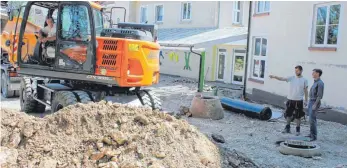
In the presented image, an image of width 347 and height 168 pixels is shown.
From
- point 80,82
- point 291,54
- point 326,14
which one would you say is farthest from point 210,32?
point 80,82

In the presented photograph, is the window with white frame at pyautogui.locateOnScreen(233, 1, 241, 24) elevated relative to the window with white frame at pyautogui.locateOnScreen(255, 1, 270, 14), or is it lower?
elevated

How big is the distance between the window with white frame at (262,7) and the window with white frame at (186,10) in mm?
9205

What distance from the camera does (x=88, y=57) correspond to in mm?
7613

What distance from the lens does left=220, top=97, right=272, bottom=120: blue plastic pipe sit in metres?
10.4

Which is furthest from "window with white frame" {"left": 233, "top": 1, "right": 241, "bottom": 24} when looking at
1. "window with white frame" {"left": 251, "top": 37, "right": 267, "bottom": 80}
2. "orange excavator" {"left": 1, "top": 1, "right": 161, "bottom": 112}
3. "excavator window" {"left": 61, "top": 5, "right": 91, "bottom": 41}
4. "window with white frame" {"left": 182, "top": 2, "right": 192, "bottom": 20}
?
"excavator window" {"left": 61, "top": 5, "right": 91, "bottom": 41}

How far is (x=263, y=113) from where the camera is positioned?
10.4m

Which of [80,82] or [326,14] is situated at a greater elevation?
[326,14]

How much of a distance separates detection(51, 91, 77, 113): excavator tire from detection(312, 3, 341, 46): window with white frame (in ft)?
24.9

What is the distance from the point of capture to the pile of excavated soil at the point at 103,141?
4.93 m

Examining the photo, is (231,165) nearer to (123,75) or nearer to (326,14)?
(123,75)

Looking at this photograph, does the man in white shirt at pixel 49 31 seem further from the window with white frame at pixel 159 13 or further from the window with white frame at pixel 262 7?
the window with white frame at pixel 159 13

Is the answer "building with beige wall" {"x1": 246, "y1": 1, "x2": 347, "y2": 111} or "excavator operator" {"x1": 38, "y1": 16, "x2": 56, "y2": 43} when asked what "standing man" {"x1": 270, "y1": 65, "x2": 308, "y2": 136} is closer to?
"building with beige wall" {"x1": 246, "y1": 1, "x2": 347, "y2": 111}

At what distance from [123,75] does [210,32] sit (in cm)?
1390

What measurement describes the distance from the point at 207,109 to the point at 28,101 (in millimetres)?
4868
